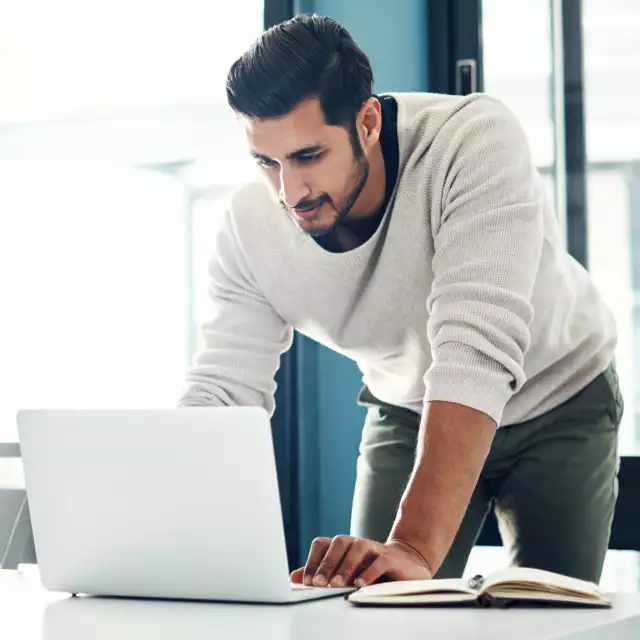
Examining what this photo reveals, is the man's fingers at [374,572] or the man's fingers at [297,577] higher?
the man's fingers at [374,572]

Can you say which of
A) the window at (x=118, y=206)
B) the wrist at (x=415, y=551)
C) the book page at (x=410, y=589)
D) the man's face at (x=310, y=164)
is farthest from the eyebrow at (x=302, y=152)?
the window at (x=118, y=206)

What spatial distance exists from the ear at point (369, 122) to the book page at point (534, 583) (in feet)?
2.74

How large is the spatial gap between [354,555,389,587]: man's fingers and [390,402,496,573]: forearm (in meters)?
0.11

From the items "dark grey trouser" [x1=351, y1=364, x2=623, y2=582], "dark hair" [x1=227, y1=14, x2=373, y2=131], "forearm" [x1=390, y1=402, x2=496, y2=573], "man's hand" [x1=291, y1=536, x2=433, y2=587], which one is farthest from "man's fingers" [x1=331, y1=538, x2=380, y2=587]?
"dark hair" [x1=227, y1=14, x2=373, y2=131]

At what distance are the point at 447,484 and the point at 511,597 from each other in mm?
326

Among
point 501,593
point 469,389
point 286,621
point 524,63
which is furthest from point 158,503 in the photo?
point 524,63

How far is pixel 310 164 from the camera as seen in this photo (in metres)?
1.57

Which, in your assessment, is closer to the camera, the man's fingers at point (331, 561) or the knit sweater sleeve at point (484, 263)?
the man's fingers at point (331, 561)

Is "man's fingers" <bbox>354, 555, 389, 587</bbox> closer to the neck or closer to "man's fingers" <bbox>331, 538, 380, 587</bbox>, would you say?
"man's fingers" <bbox>331, 538, 380, 587</bbox>

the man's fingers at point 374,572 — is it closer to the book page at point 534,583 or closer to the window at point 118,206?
the book page at point 534,583

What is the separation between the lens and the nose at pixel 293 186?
1.56 m

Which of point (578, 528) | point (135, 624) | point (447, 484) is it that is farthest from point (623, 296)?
point (135, 624)

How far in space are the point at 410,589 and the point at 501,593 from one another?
85 mm

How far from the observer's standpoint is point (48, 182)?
279cm
